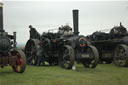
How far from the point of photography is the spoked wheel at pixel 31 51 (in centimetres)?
1334

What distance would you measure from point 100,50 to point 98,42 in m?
0.56

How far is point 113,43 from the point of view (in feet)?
44.2

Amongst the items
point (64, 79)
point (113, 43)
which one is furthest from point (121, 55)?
point (64, 79)

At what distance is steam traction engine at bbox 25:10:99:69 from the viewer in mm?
10469

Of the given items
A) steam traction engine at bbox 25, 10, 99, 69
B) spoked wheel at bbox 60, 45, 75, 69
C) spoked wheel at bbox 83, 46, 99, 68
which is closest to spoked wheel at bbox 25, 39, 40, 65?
steam traction engine at bbox 25, 10, 99, 69

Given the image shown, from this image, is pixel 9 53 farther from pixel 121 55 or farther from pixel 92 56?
pixel 121 55

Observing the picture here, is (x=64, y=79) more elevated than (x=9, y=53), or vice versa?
(x=9, y=53)

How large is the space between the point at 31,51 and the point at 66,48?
3695mm

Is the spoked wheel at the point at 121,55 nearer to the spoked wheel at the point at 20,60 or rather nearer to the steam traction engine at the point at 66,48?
the steam traction engine at the point at 66,48

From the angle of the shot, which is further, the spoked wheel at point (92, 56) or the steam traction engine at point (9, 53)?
the spoked wheel at point (92, 56)

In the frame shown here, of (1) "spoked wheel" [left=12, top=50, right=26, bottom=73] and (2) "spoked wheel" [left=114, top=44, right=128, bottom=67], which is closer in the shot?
(1) "spoked wheel" [left=12, top=50, right=26, bottom=73]

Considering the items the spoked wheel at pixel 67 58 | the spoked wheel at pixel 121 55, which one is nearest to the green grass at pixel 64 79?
the spoked wheel at pixel 67 58

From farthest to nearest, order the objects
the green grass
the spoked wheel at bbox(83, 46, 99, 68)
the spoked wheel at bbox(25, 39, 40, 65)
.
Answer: the spoked wheel at bbox(25, 39, 40, 65), the spoked wheel at bbox(83, 46, 99, 68), the green grass

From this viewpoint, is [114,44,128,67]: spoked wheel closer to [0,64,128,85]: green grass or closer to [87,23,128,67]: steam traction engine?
[87,23,128,67]: steam traction engine
